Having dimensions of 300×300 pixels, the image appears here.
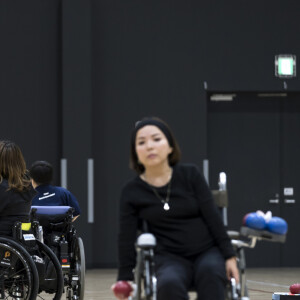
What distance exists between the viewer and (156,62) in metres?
9.73

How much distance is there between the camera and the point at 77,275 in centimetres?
579

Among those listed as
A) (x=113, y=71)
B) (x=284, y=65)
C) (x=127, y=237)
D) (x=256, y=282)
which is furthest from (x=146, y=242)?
(x=284, y=65)

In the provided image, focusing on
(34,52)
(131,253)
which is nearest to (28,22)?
(34,52)

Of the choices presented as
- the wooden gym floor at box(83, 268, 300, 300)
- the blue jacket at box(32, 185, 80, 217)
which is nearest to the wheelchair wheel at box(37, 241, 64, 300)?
the blue jacket at box(32, 185, 80, 217)

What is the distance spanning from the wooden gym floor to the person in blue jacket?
1.08 m

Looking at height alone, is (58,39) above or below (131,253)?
above

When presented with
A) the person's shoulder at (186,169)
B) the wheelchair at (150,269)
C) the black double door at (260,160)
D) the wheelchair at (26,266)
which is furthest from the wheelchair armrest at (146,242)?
the black double door at (260,160)

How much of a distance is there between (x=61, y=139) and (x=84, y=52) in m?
0.98

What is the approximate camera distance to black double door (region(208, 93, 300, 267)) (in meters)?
9.88

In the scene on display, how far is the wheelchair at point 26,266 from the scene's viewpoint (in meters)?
5.15

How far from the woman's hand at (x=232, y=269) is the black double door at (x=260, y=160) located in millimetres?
6273

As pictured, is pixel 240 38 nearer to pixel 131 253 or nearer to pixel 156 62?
pixel 156 62

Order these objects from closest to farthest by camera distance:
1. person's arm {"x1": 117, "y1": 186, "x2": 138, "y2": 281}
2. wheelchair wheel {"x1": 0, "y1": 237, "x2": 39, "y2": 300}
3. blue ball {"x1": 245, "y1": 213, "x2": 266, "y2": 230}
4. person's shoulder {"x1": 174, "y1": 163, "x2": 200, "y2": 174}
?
blue ball {"x1": 245, "y1": 213, "x2": 266, "y2": 230} < person's arm {"x1": 117, "y1": 186, "x2": 138, "y2": 281} < person's shoulder {"x1": 174, "y1": 163, "x2": 200, "y2": 174} < wheelchair wheel {"x1": 0, "y1": 237, "x2": 39, "y2": 300}

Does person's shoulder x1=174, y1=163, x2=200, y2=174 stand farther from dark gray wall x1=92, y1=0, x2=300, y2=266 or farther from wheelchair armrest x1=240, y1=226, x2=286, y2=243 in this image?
dark gray wall x1=92, y1=0, x2=300, y2=266
